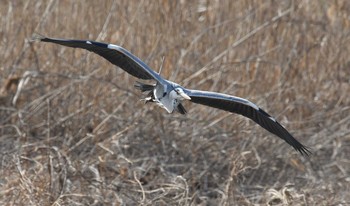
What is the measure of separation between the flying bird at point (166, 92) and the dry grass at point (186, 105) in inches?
9.9

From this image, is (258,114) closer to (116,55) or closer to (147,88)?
(147,88)

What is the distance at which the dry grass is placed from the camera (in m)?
4.77

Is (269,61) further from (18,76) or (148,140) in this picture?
(18,76)

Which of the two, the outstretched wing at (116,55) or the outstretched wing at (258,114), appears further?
the outstretched wing at (258,114)

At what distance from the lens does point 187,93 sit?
13.2 ft

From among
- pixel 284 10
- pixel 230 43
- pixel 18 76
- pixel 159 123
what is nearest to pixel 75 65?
pixel 18 76

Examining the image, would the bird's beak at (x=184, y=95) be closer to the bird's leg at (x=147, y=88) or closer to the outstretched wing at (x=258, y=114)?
the bird's leg at (x=147, y=88)

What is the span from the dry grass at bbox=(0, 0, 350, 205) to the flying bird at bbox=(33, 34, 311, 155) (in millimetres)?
252

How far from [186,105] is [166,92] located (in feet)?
5.91

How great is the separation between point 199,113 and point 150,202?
5.37 feet

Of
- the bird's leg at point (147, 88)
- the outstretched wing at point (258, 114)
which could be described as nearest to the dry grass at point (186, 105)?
the outstretched wing at point (258, 114)

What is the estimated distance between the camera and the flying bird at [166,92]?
3996 mm

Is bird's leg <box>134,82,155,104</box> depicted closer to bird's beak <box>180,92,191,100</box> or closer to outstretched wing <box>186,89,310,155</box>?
bird's beak <box>180,92,191,100</box>


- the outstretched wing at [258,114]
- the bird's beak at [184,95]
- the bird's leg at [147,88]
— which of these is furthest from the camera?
the outstretched wing at [258,114]
